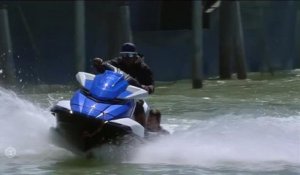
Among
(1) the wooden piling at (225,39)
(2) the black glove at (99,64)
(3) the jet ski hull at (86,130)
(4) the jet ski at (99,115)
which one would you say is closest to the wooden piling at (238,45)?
(1) the wooden piling at (225,39)

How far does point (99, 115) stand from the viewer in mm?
9539

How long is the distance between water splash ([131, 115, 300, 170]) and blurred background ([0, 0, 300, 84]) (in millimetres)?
7479

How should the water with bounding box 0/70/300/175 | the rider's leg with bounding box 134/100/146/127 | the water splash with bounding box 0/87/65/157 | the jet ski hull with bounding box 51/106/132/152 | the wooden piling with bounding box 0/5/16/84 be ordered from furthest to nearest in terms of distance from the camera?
1. the wooden piling with bounding box 0/5/16/84
2. the water splash with bounding box 0/87/65/157
3. the rider's leg with bounding box 134/100/146/127
4. the water with bounding box 0/70/300/175
5. the jet ski hull with bounding box 51/106/132/152

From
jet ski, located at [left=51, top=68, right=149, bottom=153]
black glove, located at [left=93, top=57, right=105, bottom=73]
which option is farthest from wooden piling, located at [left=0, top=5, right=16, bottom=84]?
jet ski, located at [left=51, top=68, right=149, bottom=153]

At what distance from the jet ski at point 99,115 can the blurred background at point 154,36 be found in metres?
8.18

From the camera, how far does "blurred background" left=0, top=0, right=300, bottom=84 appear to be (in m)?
19.4

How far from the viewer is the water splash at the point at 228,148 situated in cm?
1014

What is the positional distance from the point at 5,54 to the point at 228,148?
8408 millimetres

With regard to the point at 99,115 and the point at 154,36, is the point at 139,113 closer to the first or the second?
the point at 99,115

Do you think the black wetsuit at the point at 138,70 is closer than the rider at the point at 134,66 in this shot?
No

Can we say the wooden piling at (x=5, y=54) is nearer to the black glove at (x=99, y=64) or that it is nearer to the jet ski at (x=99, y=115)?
the black glove at (x=99, y=64)

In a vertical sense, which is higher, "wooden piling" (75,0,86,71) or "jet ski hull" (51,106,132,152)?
"wooden piling" (75,0,86,71)

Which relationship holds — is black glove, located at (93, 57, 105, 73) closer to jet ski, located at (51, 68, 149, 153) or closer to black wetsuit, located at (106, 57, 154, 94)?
jet ski, located at (51, 68, 149, 153)

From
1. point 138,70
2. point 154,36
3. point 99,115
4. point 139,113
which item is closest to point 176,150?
point 139,113
